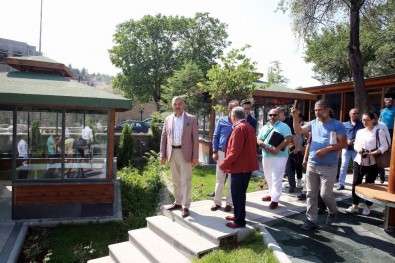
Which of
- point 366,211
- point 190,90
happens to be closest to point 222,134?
point 366,211

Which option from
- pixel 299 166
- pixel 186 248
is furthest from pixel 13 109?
pixel 299 166

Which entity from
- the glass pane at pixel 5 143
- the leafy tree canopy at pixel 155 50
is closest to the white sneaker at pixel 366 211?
the glass pane at pixel 5 143

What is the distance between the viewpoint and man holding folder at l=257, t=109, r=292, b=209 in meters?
5.34

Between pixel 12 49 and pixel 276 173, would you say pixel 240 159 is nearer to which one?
pixel 276 173

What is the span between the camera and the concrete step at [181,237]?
4152 mm

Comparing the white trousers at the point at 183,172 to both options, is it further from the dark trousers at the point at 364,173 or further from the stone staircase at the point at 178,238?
the dark trousers at the point at 364,173

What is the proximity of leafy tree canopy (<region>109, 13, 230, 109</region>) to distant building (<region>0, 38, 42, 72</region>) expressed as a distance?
11.0 metres

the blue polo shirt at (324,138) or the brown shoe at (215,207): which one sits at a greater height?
the blue polo shirt at (324,138)

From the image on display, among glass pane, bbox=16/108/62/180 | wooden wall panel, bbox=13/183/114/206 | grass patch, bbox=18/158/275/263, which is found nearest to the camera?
grass patch, bbox=18/158/275/263

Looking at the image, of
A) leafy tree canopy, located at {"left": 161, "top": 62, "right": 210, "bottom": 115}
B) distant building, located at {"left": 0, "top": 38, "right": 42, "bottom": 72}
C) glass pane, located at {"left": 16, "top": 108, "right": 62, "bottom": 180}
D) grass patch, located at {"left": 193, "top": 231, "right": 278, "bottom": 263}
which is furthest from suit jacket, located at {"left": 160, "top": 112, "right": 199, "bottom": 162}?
distant building, located at {"left": 0, "top": 38, "right": 42, "bottom": 72}

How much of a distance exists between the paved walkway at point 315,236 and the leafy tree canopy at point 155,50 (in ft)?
90.4

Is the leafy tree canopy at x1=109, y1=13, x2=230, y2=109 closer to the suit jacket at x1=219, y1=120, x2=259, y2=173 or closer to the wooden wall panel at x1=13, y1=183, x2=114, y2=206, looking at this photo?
the wooden wall panel at x1=13, y1=183, x2=114, y2=206

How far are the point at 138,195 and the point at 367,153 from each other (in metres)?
6.52

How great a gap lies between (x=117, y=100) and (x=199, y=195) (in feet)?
9.85
